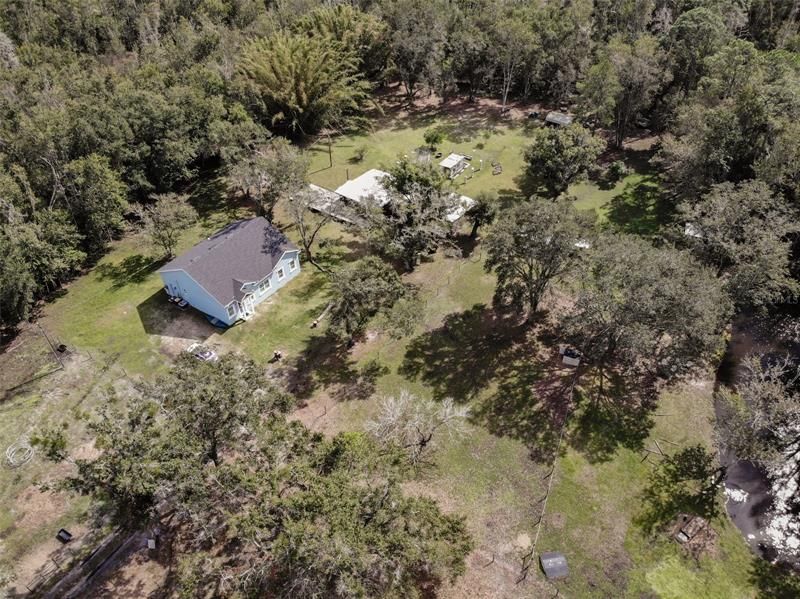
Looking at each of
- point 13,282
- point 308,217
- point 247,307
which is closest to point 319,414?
point 247,307

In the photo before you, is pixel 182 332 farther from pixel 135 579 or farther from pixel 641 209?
pixel 641 209

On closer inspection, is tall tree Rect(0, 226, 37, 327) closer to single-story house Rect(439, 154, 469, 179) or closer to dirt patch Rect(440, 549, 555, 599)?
dirt patch Rect(440, 549, 555, 599)

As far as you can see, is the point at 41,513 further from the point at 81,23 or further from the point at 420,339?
the point at 81,23

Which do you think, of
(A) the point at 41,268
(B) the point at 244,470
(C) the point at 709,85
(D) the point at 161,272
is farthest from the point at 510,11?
(B) the point at 244,470

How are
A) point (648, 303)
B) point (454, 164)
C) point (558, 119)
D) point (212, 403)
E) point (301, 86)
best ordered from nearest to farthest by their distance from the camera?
1. point (212, 403)
2. point (648, 303)
3. point (454, 164)
4. point (301, 86)
5. point (558, 119)

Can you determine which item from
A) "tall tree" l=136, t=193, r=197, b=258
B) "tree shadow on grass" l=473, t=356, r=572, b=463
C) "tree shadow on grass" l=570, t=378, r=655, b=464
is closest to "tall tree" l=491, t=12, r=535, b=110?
"tall tree" l=136, t=193, r=197, b=258

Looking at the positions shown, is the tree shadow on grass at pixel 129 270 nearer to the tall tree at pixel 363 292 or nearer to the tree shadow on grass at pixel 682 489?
the tall tree at pixel 363 292

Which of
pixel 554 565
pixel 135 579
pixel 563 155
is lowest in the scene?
pixel 135 579
